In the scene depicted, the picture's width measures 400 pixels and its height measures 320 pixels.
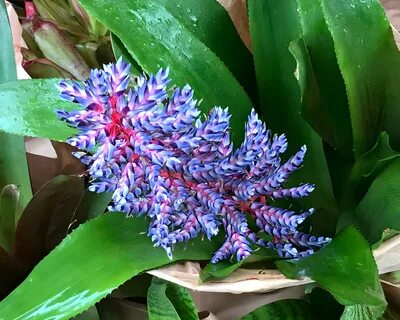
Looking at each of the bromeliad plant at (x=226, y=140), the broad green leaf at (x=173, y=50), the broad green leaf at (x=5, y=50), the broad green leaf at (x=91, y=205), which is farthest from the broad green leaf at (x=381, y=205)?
the broad green leaf at (x=5, y=50)

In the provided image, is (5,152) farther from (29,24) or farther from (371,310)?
(371,310)

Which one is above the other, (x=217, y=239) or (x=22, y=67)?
(x=22, y=67)

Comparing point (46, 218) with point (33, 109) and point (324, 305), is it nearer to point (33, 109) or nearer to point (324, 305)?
point (33, 109)

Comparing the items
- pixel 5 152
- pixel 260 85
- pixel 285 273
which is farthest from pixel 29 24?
pixel 285 273

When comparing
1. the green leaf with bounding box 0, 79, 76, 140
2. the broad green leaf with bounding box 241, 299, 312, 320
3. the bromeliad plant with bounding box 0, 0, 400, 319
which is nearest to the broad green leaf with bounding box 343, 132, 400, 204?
the bromeliad plant with bounding box 0, 0, 400, 319

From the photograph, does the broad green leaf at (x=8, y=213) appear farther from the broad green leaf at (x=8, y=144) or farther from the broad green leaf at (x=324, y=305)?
the broad green leaf at (x=324, y=305)

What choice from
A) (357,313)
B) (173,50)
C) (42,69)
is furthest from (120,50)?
(357,313)
